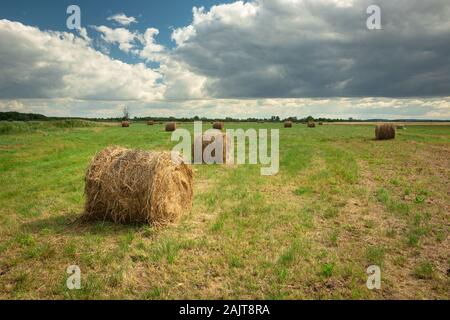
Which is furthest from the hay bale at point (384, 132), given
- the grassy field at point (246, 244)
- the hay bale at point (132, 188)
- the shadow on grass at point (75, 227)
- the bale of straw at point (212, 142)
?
the shadow on grass at point (75, 227)

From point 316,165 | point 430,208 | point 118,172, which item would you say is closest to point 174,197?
point 118,172

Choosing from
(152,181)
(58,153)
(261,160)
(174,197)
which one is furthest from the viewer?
(58,153)

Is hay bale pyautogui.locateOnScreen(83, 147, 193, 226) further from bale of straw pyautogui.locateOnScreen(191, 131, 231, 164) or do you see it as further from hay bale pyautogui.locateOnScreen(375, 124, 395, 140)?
hay bale pyautogui.locateOnScreen(375, 124, 395, 140)

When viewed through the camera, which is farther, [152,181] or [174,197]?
[174,197]

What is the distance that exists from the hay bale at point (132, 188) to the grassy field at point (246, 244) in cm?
37

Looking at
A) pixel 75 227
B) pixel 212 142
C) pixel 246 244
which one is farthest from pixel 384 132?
pixel 75 227

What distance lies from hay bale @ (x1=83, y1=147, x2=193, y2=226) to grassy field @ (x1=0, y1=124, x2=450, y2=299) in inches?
14.6

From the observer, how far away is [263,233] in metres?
8.17

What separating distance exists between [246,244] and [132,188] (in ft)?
9.81

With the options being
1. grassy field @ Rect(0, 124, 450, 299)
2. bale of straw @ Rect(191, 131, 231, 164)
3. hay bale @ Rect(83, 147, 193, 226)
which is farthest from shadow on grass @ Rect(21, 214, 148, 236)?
bale of straw @ Rect(191, 131, 231, 164)

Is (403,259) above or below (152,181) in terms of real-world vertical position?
below

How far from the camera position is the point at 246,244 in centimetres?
750
